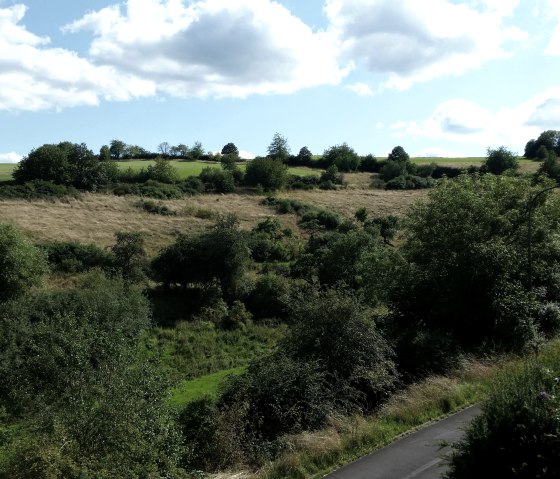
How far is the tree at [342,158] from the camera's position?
4301 inches

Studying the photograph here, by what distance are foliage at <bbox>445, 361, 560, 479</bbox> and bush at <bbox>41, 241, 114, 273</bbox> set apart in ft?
125

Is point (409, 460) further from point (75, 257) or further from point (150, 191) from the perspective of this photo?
point (150, 191)

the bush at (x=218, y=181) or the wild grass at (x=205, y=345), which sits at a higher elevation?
the bush at (x=218, y=181)

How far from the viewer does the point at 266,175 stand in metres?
86.9

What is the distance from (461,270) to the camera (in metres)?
23.5

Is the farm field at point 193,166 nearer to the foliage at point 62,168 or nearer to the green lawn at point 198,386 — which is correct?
the foliage at point 62,168

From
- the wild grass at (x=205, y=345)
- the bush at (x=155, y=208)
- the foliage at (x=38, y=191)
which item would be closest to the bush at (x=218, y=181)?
the bush at (x=155, y=208)

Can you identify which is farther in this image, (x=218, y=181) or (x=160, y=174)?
(x=160, y=174)

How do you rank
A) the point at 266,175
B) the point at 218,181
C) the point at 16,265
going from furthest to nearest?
the point at 266,175, the point at 218,181, the point at 16,265

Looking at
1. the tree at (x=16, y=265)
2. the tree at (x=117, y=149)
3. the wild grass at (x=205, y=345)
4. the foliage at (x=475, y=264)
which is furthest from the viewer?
the tree at (x=117, y=149)

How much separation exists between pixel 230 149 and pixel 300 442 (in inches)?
5037

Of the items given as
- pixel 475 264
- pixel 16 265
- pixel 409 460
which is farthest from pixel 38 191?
pixel 409 460

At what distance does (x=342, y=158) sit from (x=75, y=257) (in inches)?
2838

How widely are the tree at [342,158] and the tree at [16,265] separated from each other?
254 ft
